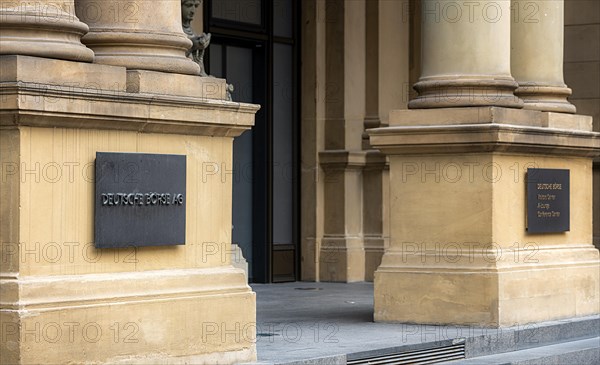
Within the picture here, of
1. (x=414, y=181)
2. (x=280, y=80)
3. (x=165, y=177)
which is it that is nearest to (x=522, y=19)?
(x=414, y=181)

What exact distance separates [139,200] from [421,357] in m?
3.83

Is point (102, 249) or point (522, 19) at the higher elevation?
point (522, 19)

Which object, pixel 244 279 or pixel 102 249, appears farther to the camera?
pixel 244 279

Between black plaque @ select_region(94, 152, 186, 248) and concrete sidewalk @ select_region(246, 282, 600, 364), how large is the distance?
1.47 metres

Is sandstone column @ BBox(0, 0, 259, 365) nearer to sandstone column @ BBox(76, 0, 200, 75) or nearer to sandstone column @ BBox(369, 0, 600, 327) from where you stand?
sandstone column @ BBox(76, 0, 200, 75)

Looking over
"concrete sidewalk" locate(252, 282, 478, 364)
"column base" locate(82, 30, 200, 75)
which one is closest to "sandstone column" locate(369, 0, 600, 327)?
"concrete sidewalk" locate(252, 282, 478, 364)

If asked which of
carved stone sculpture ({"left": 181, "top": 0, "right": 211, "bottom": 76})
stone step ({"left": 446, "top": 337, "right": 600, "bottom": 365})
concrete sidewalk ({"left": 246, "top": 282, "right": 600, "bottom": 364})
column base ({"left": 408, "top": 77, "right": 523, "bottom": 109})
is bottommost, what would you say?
stone step ({"left": 446, "top": 337, "right": 600, "bottom": 365})

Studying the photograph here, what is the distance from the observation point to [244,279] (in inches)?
436

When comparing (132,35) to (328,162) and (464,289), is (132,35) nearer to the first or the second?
(464,289)

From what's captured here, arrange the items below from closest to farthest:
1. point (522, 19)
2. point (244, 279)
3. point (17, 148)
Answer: point (17, 148)
point (244, 279)
point (522, 19)

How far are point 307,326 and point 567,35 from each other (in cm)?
1068

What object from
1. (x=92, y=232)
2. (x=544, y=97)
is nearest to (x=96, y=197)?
(x=92, y=232)

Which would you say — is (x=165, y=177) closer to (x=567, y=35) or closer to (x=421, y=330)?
(x=421, y=330)

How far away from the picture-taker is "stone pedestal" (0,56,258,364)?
30.5 ft
